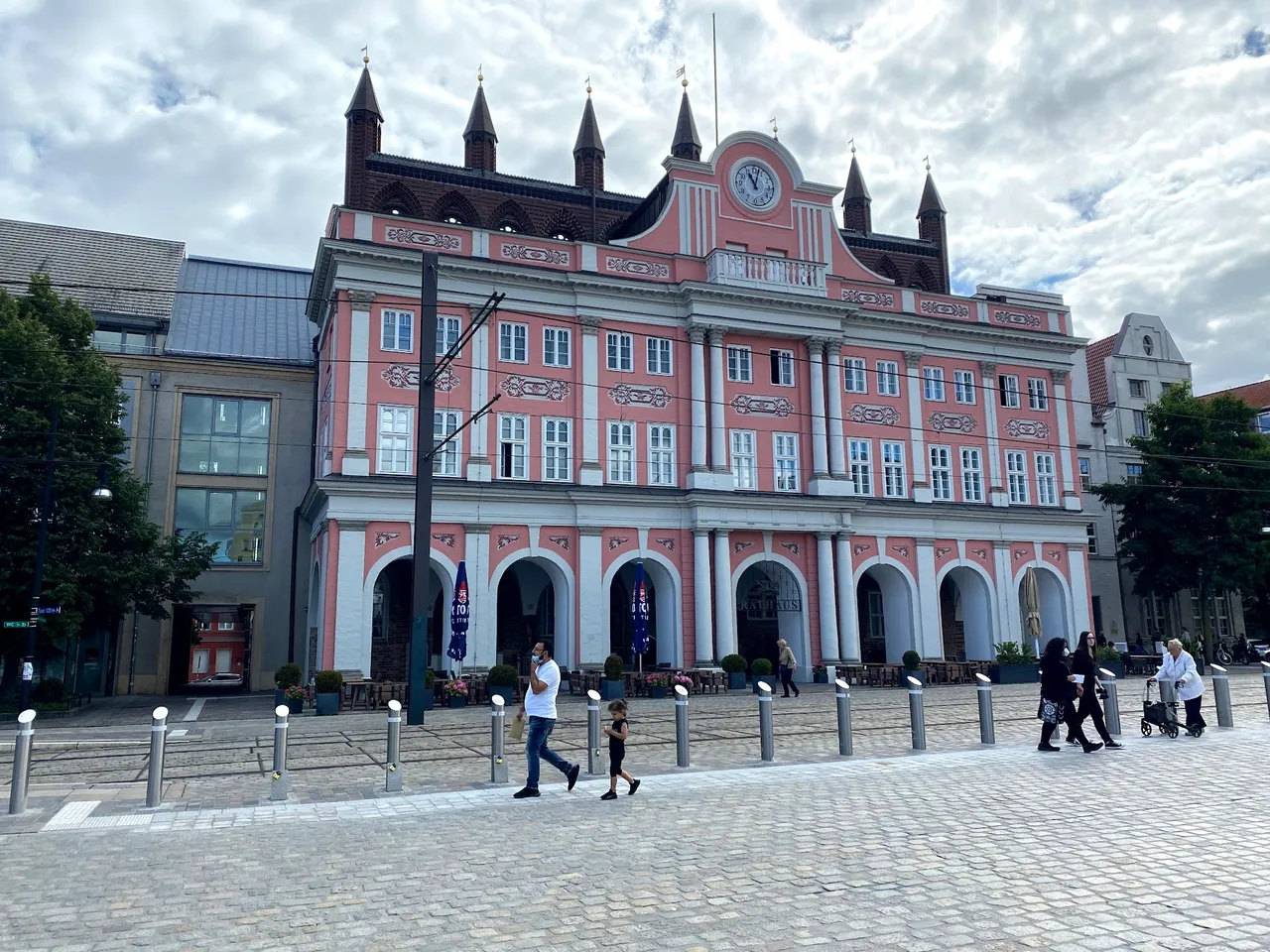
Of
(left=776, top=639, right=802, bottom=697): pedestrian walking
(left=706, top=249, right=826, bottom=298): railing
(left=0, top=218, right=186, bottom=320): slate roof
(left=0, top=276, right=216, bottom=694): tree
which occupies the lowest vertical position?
(left=776, top=639, right=802, bottom=697): pedestrian walking

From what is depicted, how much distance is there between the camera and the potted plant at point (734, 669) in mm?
31984

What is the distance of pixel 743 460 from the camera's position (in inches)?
1412

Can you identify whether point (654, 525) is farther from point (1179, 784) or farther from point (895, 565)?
point (1179, 784)

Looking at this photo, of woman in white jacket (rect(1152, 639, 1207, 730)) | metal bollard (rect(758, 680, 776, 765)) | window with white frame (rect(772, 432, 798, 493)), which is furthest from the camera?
window with white frame (rect(772, 432, 798, 493))

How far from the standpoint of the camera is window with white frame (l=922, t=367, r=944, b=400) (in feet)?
131

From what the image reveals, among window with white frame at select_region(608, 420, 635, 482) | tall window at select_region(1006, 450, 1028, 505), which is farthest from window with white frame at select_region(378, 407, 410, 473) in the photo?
tall window at select_region(1006, 450, 1028, 505)

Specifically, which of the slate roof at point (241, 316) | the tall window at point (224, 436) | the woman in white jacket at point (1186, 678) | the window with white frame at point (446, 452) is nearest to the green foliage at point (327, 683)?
the window with white frame at point (446, 452)

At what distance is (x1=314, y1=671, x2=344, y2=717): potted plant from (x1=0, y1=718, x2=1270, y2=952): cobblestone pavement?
14.1 metres

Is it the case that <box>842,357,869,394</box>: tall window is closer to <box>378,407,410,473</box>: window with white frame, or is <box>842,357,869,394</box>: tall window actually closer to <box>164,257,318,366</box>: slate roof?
<box>378,407,410,473</box>: window with white frame

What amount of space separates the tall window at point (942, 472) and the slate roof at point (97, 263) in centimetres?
3081

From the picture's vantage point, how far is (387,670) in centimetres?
3406

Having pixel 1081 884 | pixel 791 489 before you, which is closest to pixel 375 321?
pixel 791 489

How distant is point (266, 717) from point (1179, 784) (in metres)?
20.1

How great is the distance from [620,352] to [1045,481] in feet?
63.4
